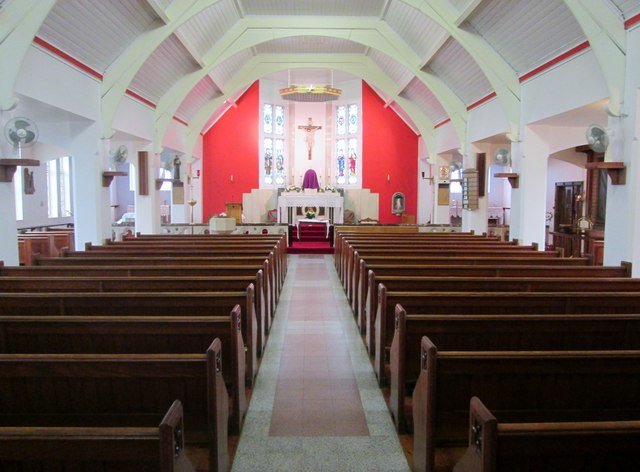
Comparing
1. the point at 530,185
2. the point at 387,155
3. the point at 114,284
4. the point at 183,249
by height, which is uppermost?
the point at 387,155

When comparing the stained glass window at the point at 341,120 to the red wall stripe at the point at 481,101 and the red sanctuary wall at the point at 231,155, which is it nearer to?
the red sanctuary wall at the point at 231,155

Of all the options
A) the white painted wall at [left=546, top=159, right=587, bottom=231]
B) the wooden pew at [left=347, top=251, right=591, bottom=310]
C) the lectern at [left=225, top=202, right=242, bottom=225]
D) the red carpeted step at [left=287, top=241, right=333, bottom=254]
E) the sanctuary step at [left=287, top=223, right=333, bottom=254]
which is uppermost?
the white painted wall at [left=546, top=159, right=587, bottom=231]

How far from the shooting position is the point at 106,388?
2393 millimetres

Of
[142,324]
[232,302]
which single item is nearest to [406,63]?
[232,302]

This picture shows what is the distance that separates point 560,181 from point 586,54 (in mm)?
8347

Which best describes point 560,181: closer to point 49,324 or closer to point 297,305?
point 297,305

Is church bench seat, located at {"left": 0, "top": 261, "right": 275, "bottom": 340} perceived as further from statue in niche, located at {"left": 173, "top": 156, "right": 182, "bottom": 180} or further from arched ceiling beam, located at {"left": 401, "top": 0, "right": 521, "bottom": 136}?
statue in niche, located at {"left": 173, "top": 156, "right": 182, "bottom": 180}

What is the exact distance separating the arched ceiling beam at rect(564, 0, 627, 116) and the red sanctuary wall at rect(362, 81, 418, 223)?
1274 centimetres

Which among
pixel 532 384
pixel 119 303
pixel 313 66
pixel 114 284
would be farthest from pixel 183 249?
pixel 313 66

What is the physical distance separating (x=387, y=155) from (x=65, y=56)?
1309cm

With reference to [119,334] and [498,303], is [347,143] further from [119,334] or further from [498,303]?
[119,334]

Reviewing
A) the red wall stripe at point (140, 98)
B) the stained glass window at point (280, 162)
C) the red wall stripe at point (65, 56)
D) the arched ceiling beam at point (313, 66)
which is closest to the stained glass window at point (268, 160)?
the stained glass window at point (280, 162)

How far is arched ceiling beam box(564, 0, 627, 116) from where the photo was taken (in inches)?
226

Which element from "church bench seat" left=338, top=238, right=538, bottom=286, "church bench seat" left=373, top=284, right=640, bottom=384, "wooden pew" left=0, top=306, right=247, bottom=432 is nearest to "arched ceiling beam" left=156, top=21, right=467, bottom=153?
"church bench seat" left=338, top=238, right=538, bottom=286
